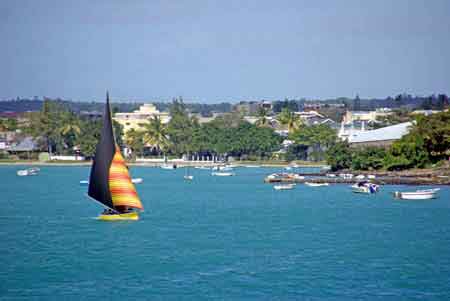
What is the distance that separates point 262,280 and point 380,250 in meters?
11.0

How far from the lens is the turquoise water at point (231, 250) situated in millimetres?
37812

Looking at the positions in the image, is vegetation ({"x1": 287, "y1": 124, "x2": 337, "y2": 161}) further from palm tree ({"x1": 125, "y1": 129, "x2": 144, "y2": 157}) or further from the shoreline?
palm tree ({"x1": 125, "y1": 129, "x2": 144, "y2": 157})

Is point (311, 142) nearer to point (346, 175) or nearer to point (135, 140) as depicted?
point (135, 140)

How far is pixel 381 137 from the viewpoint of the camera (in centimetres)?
12900


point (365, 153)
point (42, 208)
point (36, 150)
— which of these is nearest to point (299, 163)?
point (365, 153)

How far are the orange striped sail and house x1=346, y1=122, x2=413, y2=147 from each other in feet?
232

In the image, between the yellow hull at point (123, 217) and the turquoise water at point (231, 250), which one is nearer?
the turquoise water at point (231, 250)

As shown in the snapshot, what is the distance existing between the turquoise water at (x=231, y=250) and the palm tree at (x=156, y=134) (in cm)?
9212

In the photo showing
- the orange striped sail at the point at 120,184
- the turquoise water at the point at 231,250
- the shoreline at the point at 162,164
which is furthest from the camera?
the shoreline at the point at 162,164

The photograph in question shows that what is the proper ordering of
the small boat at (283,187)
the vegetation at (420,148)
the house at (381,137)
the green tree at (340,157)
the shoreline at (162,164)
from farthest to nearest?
the shoreline at (162,164)
the house at (381,137)
the green tree at (340,157)
the vegetation at (420,148)
the small boat at (283,187)

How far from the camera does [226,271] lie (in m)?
41.5

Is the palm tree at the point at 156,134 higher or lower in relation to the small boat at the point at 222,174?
higher

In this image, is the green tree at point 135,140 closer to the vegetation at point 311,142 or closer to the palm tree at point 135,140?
the palm tree at point 135,140

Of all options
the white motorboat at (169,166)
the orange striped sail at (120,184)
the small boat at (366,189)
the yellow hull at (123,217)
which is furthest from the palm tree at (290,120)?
→ the orange striped sail at (120,184)
